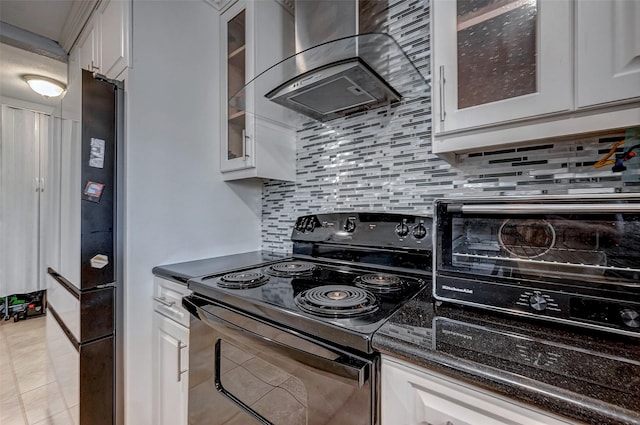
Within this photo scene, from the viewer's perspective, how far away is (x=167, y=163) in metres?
1.47

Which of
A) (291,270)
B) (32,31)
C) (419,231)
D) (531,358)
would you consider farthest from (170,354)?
(32,31)

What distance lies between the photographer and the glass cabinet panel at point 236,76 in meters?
1.58

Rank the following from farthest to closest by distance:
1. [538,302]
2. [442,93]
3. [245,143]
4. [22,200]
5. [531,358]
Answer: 1. [22,200]
2. [245,143]
3. [442,93]
4. [538,302]
5. [531,358]

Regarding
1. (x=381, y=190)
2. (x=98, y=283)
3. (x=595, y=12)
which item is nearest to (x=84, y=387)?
(x=98, y=283)

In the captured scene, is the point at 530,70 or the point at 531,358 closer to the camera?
the point at 531,358

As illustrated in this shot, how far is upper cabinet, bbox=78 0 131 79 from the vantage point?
134 cm

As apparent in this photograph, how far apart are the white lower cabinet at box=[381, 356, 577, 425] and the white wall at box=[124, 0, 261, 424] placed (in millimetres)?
1252

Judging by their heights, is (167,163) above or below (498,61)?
below

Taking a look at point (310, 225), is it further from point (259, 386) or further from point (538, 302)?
point (538, 302)

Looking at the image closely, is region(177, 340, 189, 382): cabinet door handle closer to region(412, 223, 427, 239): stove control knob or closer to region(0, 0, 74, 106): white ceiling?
region(412, 223, 427, 239): stove control knob

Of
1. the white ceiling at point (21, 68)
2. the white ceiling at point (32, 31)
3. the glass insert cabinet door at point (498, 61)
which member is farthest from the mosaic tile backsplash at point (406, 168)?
the white ceiling at point (21, 68)

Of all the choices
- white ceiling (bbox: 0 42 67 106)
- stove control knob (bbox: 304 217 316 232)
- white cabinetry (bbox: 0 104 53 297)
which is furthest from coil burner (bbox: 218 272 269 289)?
white cabinetry (bbox: 0 104 53 297)

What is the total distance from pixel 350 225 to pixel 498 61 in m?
0.85

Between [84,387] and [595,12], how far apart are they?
215cm
